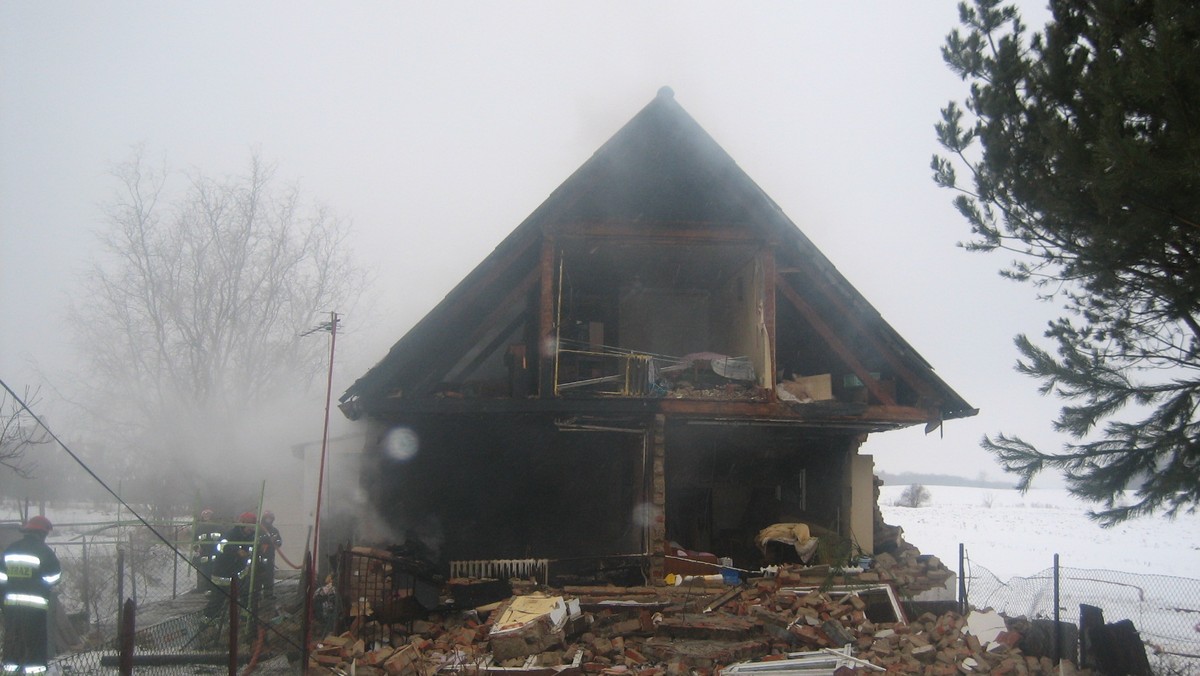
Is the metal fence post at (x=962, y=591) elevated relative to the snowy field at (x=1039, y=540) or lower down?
elevated

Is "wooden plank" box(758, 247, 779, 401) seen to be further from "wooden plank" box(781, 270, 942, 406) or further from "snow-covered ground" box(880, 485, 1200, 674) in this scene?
"snow-covered ground" box(880, 485, 1200, 674)

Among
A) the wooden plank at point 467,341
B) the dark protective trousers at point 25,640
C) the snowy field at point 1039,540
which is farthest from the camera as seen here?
the snowy field at point 1039,540

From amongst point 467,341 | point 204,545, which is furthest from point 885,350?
point 204,545

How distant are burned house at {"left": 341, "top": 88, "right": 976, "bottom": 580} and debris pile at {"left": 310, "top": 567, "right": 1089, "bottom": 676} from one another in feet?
4.10

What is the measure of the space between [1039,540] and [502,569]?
21939 mm

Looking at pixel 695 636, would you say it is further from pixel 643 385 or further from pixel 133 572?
pixel 133 572

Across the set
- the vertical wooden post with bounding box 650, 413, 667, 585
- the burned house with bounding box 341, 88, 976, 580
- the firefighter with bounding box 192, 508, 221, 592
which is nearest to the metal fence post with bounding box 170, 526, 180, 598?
the firefighter with bounding box 192, 508, 221, 592

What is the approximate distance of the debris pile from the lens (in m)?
9.30

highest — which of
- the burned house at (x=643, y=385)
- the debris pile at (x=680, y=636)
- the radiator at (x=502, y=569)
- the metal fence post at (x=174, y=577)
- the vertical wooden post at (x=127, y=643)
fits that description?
the burned house at (x=643, y=385)

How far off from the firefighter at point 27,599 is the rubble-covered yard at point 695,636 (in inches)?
104

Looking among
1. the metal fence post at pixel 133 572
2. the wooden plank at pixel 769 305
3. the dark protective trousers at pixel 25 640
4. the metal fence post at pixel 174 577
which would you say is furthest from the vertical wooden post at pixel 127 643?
the metal fence post at pixel 174 577

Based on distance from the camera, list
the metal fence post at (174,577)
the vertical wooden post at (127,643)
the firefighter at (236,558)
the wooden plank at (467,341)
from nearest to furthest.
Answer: the vertical wooden post at (127,643) < the wooden plank at (467,341) < the firefighter at (236,558) < the metal fence post at (174,577)

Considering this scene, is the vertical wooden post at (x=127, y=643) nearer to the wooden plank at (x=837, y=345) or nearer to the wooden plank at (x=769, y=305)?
the wooden plank at (x=769, y=305)

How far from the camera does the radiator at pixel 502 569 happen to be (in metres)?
12.3
